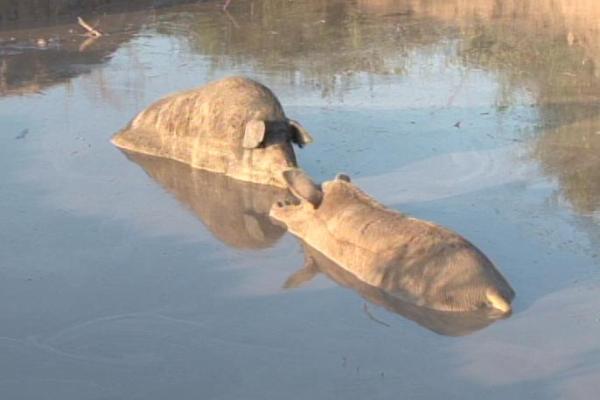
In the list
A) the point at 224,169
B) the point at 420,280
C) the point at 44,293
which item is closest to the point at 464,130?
the point at 224,169

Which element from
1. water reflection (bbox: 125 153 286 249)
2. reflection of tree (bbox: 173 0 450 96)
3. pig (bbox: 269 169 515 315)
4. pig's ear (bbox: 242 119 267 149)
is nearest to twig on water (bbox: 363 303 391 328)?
pig (bbox: 269 169 515 315)

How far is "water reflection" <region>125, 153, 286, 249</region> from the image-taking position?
9.48 meters

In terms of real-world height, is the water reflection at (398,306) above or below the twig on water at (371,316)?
above

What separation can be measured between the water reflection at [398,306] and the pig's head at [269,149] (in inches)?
80.1

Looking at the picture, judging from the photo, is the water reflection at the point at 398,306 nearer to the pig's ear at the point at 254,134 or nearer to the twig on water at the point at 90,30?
the pig's ear at the point at 254,134

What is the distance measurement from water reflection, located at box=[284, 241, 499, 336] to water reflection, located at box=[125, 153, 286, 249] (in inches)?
31.5

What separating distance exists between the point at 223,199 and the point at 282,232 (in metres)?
1.05

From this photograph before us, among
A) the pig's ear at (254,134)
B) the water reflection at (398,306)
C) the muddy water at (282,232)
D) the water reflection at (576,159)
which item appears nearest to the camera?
the muddy water at (282,232)

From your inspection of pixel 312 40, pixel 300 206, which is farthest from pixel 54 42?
pixel 300 206

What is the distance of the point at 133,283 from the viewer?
326 inches

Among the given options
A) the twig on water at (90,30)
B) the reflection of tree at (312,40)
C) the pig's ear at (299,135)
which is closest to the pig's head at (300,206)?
the pig's ear at (299,135)

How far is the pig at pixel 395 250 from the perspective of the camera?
7633 mm

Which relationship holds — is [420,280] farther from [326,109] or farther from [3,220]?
[326,109]

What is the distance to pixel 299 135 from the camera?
10867 millimetres
